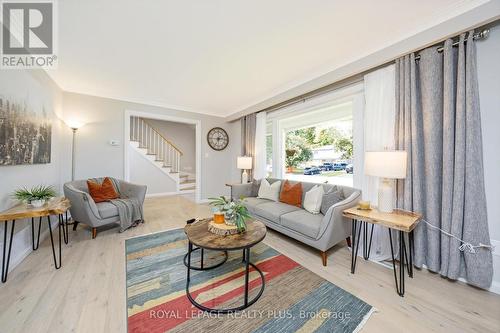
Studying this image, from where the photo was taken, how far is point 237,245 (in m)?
1.49

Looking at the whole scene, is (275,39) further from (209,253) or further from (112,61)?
(209,253)

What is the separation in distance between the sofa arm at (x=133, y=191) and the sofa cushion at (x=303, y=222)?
2.42 meters

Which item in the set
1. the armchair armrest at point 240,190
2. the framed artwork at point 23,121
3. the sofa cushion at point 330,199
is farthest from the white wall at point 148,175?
the sofa cushion at point 330,199

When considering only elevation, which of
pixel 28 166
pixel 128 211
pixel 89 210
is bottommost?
pixel 128 211

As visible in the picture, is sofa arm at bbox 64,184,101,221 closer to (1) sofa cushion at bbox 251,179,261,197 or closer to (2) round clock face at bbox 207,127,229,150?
(1) sofa cushion at bbox 251,179,261,197

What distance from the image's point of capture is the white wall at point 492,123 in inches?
A: 64.3

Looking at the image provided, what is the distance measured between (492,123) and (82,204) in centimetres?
469

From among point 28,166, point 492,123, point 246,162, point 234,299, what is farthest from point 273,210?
point 28,166

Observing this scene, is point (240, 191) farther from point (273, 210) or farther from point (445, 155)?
point (445, 155)

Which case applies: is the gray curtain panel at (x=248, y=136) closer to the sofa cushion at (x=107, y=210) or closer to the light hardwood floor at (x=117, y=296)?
the light hardwood floor at (x=117, y=296)

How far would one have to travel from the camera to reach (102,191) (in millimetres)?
3104

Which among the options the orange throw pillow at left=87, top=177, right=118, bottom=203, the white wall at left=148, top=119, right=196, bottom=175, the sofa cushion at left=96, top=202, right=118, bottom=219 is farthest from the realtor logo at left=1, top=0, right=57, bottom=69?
the white wall at left=148, top=119, right=196, bottom=175

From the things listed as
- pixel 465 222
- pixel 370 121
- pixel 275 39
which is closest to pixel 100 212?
pixel 275 39

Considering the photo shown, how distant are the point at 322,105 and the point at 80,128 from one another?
4459 mm
